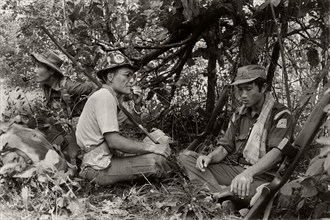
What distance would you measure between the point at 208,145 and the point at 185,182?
1334 mm

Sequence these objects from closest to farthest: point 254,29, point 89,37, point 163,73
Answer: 1. point 254,29
2. point 89,37
3. point 163,73

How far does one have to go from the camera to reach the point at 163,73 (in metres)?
6.36

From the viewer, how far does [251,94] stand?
14.0 ft

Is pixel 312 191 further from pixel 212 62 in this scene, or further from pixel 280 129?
pixel 212 62

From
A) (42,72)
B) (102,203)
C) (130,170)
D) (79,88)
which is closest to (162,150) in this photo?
(130,170)

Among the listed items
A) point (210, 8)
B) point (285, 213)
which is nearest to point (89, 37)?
point (210, 8)

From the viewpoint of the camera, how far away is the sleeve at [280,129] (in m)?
3.99

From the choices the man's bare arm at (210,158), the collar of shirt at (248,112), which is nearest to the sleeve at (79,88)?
the man's bare arm at (210,158)

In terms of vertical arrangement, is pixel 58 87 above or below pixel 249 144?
above

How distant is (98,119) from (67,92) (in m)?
1.45

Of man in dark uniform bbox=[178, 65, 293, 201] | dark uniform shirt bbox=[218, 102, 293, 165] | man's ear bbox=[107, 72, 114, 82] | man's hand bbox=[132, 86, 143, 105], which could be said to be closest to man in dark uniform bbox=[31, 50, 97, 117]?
man's hand bbox=[132, 86, 143, 105]

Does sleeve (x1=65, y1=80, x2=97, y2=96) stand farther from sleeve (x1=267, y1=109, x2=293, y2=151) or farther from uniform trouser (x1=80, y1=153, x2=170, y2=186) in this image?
sleeve (x1=267, y1=109, x2=293, y2=151)

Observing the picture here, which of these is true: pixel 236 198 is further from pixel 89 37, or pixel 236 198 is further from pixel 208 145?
pixel 89 37

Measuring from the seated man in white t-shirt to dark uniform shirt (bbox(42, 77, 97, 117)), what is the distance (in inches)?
43.6
